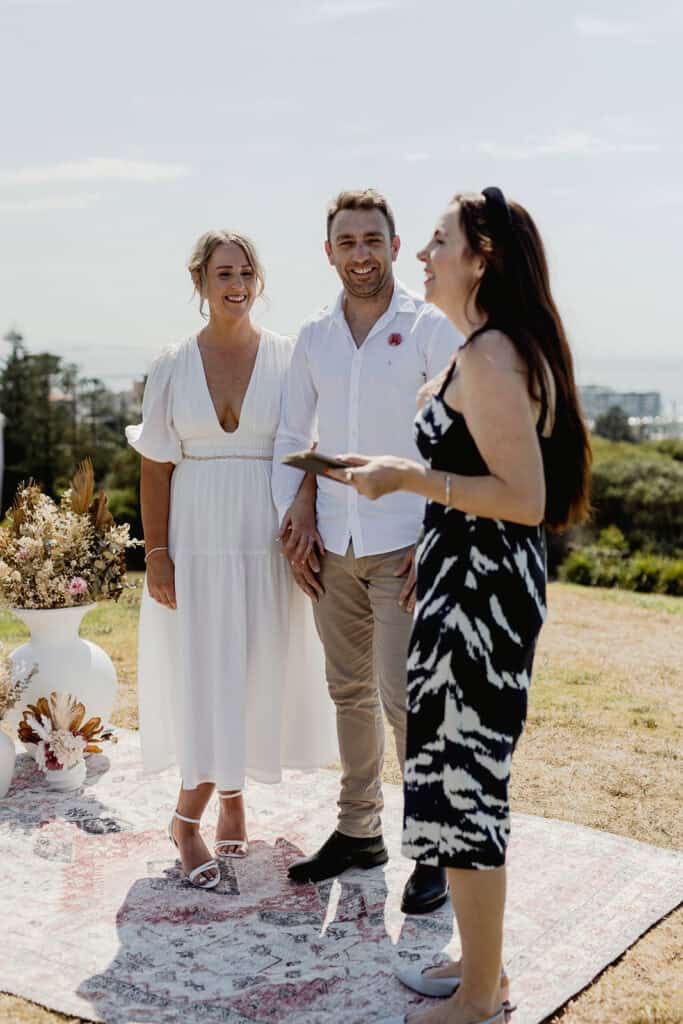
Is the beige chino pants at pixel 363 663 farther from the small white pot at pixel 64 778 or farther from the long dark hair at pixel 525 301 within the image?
the small white pot at pixel 64 778

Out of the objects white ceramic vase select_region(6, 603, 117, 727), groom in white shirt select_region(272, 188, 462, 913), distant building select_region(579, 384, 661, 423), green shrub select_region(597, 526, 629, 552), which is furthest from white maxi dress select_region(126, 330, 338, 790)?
distant building select_region(579, 384, 661, 423)

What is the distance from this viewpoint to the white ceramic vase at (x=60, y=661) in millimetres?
5094

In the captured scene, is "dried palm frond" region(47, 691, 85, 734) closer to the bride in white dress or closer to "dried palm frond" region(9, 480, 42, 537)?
"dried palm frond" region(9, 480, 42, 537)

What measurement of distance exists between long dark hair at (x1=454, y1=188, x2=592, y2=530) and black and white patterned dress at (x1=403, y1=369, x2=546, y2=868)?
0.10 meters

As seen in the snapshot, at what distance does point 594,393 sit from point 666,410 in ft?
14.5

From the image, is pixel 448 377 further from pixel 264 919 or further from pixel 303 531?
pixel 264 919

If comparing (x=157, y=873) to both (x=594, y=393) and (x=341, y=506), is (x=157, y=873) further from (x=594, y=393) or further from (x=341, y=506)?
(x=594, y=393)

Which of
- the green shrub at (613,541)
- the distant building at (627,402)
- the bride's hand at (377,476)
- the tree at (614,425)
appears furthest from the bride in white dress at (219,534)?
the distant building at (627,402)

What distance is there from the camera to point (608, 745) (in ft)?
18.7

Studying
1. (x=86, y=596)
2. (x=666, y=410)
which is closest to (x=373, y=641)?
(x=86, y=596)

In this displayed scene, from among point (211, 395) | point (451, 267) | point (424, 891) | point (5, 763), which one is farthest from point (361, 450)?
point (5, 763)

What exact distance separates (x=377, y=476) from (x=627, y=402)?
36.7m

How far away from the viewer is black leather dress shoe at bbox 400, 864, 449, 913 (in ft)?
12.2

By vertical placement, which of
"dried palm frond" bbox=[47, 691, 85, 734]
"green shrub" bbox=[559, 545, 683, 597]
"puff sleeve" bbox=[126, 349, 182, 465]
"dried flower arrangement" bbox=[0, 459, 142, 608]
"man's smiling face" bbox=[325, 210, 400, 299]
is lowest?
"green shrub" bbox=[559, 545, 683, 597]
